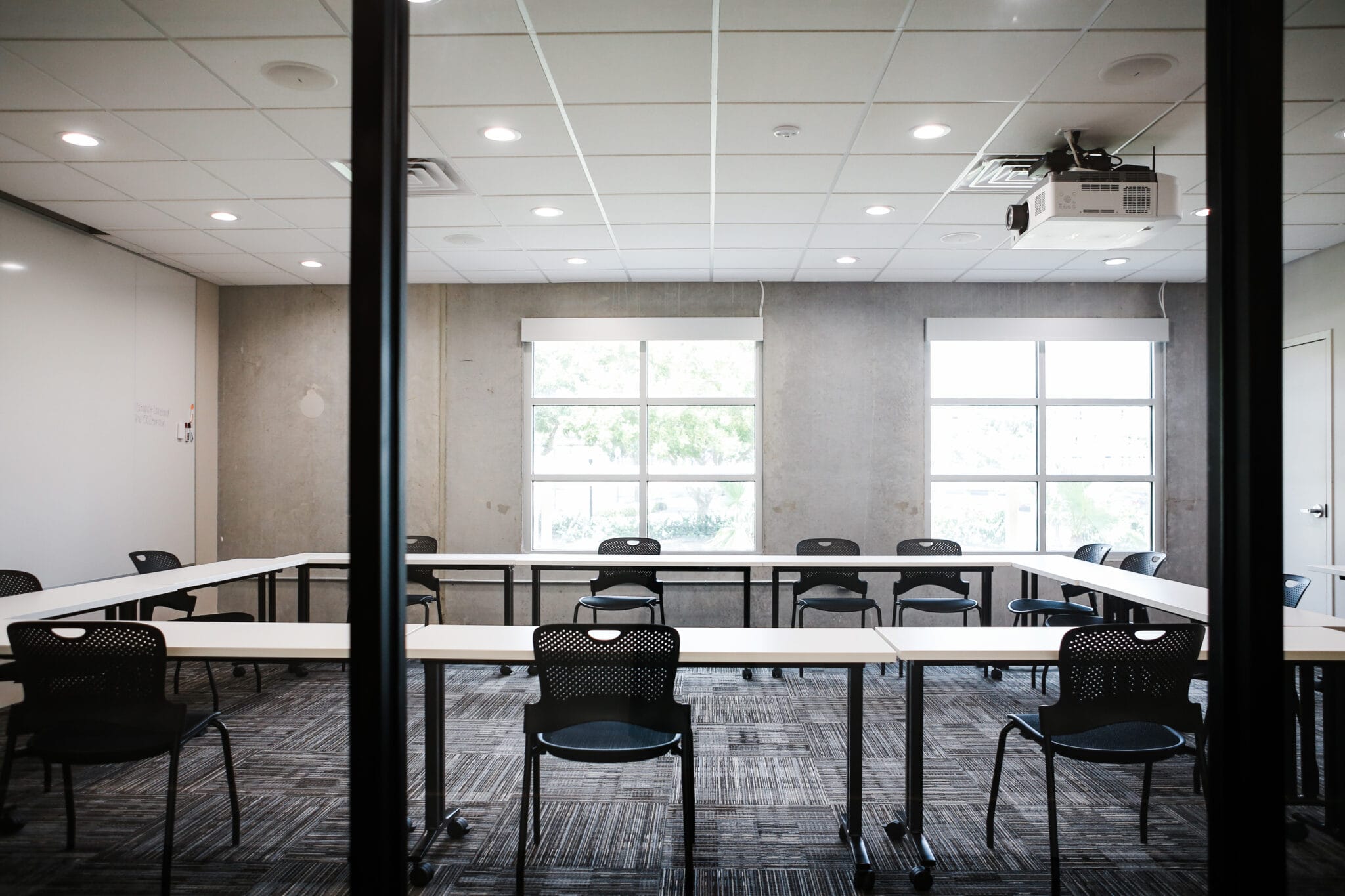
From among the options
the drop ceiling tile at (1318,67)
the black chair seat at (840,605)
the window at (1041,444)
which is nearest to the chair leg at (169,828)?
the black chair seat at (840,605)

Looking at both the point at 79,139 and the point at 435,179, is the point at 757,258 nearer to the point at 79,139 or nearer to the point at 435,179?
the point at 435,179

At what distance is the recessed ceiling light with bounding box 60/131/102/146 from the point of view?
3.38 metres

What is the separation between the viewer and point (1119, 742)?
2.43 metres

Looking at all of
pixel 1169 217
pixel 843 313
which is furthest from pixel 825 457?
pixel 1169 217

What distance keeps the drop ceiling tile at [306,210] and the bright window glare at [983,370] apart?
442 cm

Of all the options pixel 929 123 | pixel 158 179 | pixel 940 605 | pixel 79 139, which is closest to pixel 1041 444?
pixel 940 605

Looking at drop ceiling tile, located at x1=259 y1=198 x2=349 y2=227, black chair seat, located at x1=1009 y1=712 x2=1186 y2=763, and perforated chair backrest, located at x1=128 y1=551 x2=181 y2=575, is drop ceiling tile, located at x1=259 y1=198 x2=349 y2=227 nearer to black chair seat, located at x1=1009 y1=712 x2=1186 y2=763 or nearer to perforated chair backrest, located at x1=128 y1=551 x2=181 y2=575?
perforated chair backrest, located at x1=128 y1=551 x2=181 y2=575

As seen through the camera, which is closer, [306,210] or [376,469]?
[376,469]

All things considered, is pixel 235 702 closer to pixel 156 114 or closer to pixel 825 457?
pixel 156 114

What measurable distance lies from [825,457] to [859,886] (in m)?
4.19

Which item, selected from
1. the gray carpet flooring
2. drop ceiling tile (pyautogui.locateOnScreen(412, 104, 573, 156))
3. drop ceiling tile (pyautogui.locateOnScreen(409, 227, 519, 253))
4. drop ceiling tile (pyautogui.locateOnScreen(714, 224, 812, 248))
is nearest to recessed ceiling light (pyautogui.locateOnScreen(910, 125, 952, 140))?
drop ceiling tile (pyautogui.locateOnScreen(714, 224, 812, 248))

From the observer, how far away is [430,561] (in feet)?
16.9

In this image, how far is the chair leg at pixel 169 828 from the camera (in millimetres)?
2252

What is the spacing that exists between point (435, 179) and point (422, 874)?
3.28 meters
